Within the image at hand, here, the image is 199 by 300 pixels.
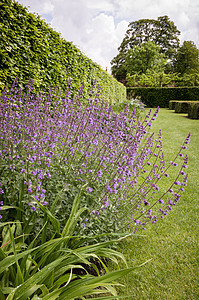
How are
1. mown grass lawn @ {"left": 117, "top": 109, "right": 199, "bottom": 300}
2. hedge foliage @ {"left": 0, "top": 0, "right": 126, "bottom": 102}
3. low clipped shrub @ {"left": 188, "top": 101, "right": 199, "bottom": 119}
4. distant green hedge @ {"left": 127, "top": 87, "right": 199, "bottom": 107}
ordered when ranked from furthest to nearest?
distant green hedge @ {"left": 127, "top": 87, "right": 199, "bottom": 107}, low clipped shrub @ {"left": 188, "top": 101, "right": 199, "bottom": 119}, hedge foliage @ {"left": 0, "top": 0, "right": 126, "bottom": 102}, mown grass lawn @ {"left": 117, "top": 109, "right": 199, "bottom": 300}

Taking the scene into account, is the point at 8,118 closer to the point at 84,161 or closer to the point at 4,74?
the point at 84,161

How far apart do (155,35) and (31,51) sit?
4254 centimetres

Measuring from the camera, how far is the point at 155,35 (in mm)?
39781

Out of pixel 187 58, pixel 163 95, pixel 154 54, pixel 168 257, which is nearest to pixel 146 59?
pixel 154 54

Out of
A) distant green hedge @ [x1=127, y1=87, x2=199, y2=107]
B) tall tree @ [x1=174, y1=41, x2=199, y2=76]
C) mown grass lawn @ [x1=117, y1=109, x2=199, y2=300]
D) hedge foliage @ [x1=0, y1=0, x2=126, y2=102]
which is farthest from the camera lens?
tall tree @ [x1=174, y1=41, x2=199, y2=76]

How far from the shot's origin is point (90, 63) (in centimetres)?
758

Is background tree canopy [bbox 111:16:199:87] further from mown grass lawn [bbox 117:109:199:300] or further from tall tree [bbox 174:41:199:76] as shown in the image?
mown grass lawn [bbox 117:109:199:300]

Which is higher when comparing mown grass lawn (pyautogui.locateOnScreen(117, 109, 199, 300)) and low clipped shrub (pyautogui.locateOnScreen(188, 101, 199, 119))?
low clipped shrub (pyautogui.locateOnScreen(188, 101, 199, 119))

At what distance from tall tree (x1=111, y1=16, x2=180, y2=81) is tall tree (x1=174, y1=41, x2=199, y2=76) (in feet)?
6.70

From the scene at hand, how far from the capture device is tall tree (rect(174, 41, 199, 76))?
35769 millimetres

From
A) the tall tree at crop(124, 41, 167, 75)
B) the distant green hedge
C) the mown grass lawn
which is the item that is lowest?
the mown grass lawn

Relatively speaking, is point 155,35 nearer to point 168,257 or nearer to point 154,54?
point 154,54

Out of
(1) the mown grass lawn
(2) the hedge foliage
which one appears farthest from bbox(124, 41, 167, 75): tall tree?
(1) the mown grass lawn

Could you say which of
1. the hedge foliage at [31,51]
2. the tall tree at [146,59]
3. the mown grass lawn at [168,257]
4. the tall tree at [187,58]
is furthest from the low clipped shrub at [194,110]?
the tall tree at [187,58]
